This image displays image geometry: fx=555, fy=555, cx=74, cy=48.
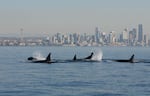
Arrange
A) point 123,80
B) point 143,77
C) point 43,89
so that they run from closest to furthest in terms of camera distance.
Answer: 1. point 43,89
2. point 123,80
3. point 143,77

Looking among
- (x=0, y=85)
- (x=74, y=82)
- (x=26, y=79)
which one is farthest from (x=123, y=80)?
(x=0, y=85)

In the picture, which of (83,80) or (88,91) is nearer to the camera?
(88,91)

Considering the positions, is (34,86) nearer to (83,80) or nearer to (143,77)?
(83,80)

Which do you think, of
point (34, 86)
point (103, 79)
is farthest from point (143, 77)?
point (34, 86)

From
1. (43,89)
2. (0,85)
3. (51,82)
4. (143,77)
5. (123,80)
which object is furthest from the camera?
(143,77)

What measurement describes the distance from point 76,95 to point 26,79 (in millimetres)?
15915

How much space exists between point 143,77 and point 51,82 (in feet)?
45.8

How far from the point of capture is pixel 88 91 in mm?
51875

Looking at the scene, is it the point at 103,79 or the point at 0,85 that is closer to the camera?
the point at 0,85

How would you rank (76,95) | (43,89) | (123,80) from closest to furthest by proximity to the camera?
(76,95)
(43,89)
(123,80)

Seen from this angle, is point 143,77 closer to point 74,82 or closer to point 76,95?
point 74,82

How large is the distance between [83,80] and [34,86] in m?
10.1

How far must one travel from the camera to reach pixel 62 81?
62250 mm

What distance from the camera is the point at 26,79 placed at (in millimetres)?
63781
